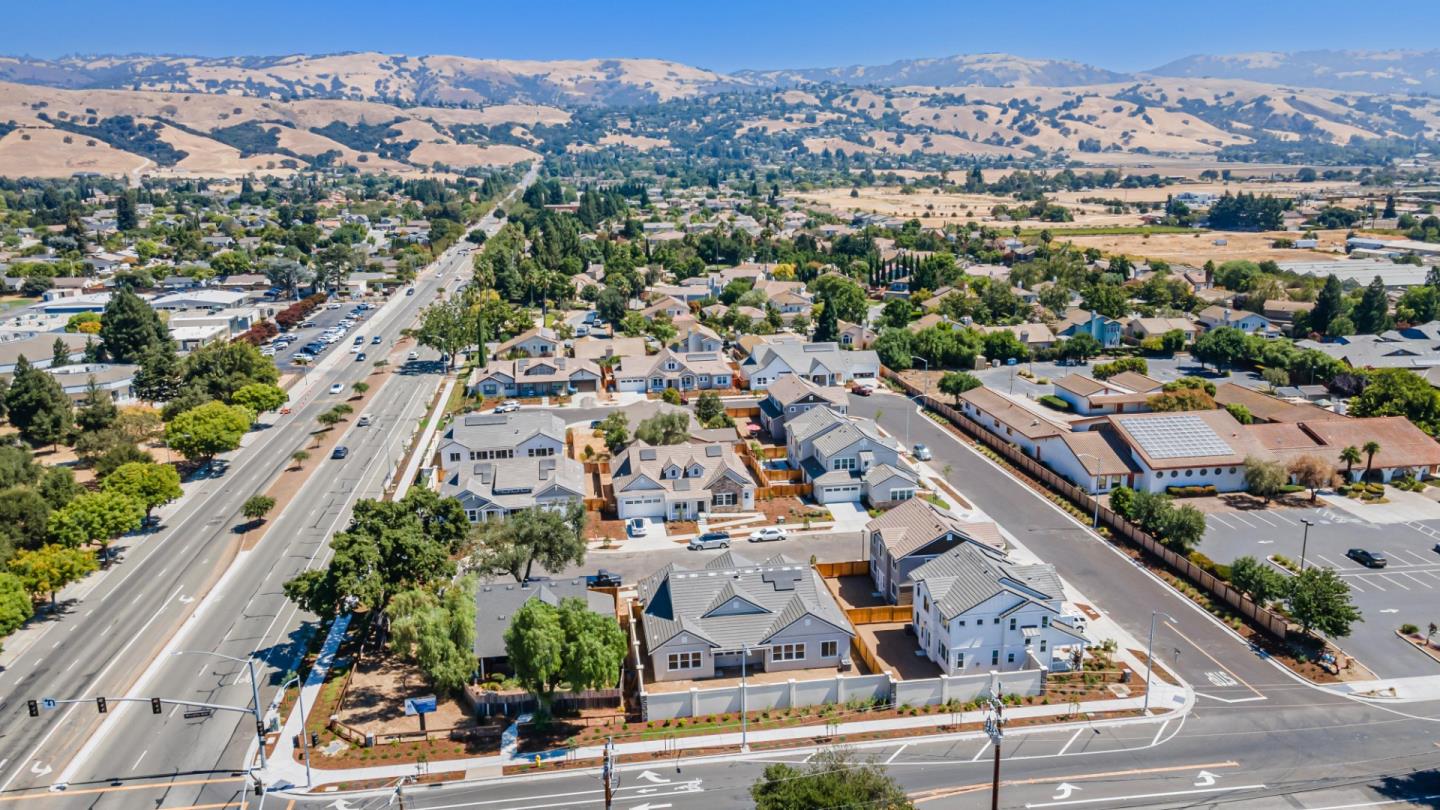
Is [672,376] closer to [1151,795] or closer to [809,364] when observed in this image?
[809,364]

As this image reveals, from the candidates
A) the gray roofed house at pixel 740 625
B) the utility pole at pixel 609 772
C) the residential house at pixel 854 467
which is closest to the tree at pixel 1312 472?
the residential house at pixel 854 467

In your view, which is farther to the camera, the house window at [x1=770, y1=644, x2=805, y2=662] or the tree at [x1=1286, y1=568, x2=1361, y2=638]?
the tree at [x1=1286, y1=568, x2=1361, y2=638]

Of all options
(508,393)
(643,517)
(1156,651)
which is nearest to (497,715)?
(643,517)

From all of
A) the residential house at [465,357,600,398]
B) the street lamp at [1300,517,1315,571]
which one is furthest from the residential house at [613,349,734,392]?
the street lamp at [1300,517,1315,571]

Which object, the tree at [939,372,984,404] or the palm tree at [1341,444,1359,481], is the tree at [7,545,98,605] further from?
the palm tree at [1341,444,1359,481]

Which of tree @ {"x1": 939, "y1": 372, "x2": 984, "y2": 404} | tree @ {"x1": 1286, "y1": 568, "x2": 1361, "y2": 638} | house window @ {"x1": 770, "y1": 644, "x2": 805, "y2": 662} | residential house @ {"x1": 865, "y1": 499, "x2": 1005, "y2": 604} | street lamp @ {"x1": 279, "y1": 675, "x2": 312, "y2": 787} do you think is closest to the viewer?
street lamp @ {"x1": 279, "y1": 675, "x2": 312, "y2": 787}

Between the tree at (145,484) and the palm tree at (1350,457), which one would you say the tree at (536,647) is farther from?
the palm tree at (1350,457)

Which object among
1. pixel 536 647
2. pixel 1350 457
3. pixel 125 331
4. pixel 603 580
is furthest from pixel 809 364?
pixel 125 331
